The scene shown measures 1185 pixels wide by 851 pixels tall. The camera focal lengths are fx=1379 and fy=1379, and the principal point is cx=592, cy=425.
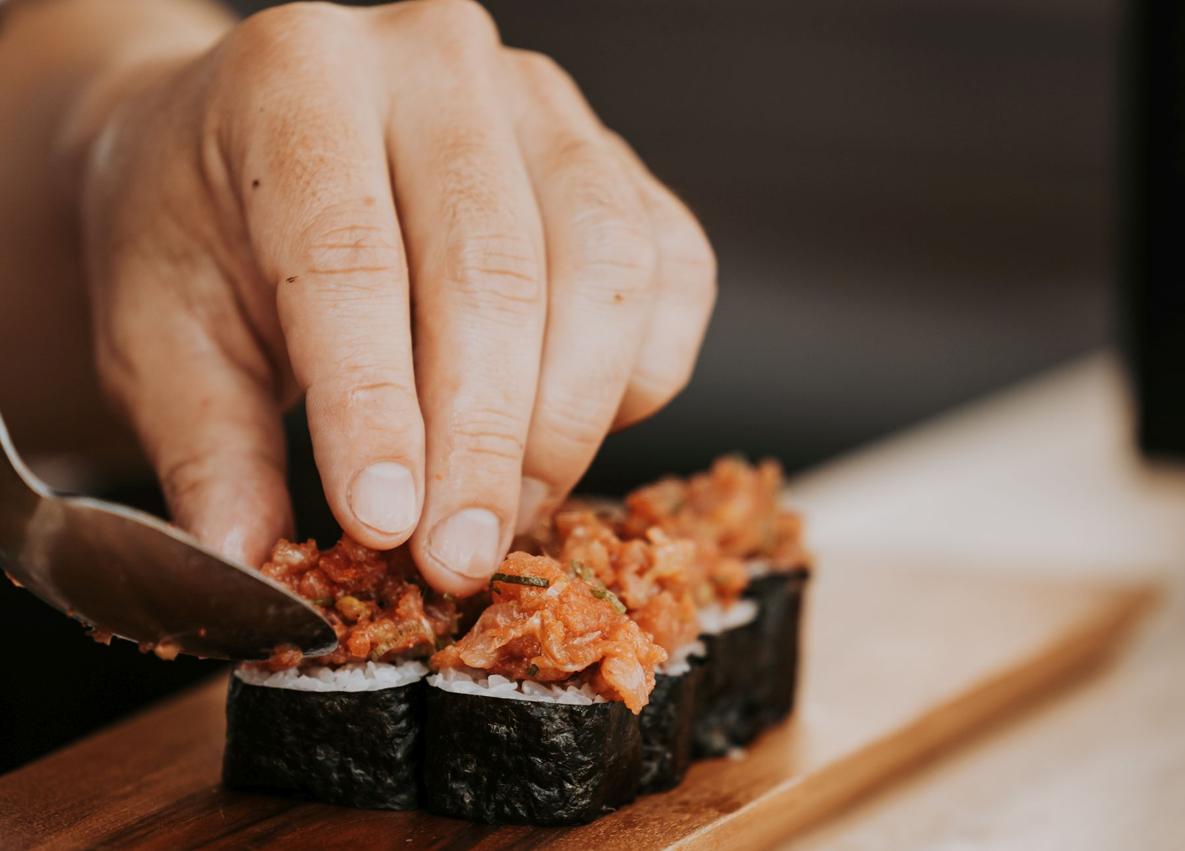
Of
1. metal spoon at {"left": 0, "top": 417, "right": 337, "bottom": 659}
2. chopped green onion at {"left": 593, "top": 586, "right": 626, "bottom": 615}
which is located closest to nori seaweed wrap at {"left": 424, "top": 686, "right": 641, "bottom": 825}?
chopped green onion at {"left": 593, "top": 586, "right": 626, "bottom": 615}

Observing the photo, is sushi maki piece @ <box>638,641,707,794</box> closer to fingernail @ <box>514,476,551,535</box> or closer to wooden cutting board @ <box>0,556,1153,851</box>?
wooden cutting board @ <box>0,556,1153,851</box>

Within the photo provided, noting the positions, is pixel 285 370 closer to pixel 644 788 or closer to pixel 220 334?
pixel 220 334

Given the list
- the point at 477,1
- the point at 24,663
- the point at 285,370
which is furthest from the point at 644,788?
the point at 24,663

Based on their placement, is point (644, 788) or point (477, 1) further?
point (477, 1)

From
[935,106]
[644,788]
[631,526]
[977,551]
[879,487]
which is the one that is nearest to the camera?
[644,788]

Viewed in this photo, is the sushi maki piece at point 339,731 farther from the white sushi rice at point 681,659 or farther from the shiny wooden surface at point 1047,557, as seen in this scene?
the shiny wooden surface at point 1047,557

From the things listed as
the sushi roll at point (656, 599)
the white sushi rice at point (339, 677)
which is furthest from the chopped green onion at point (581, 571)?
the white sushi rice at point (339, 677)

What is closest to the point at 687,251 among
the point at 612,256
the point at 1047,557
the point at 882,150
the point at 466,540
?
the point at 612,256
